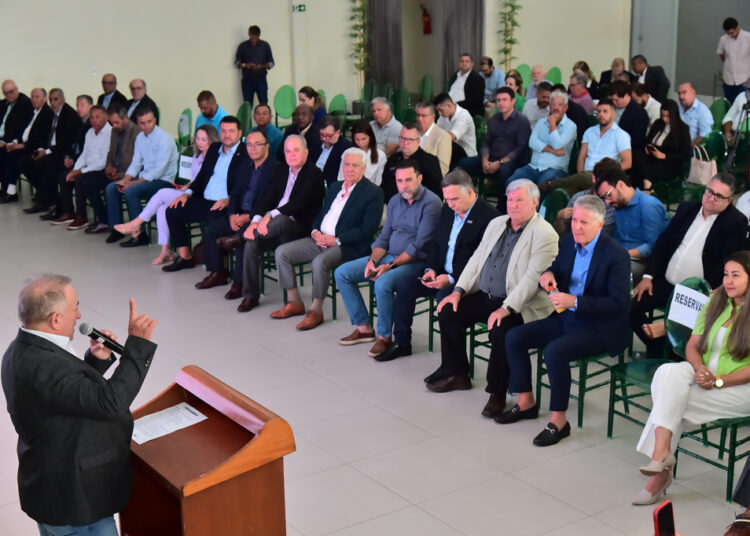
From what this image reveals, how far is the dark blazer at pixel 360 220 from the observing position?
20.5 feet

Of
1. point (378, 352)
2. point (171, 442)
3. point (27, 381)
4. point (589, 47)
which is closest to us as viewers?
point (27, 381)

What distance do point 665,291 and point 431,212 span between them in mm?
1449

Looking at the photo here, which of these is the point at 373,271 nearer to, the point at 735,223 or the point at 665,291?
the point at 665,291

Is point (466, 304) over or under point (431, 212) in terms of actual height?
under

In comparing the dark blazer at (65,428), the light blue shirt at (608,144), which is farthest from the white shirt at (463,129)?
the dark blazer at (65,428)

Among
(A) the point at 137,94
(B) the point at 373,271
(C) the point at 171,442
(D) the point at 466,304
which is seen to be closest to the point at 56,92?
(A) the point at 137,94

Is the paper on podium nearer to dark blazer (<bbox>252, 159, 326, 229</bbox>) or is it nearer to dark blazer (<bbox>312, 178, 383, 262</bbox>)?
dark blazer (<bbox>312, 178, 383, 262</bbox>)

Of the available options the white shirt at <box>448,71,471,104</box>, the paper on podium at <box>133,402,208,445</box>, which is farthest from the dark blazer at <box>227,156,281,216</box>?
the white shirt at <box>448,71,471,104</box>

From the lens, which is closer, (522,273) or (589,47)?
(522,273)

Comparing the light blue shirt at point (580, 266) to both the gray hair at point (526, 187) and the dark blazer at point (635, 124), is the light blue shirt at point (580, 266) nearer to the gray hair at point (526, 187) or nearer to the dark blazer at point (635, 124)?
the gray hair at point (526, 187)

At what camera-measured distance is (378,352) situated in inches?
228

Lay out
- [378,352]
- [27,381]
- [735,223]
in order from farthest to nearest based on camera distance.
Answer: [378,352]
[735,223]
[27,381]

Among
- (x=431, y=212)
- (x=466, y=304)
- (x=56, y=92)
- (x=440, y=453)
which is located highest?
(x=56, y=92)

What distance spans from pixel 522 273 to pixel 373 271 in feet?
3.84
